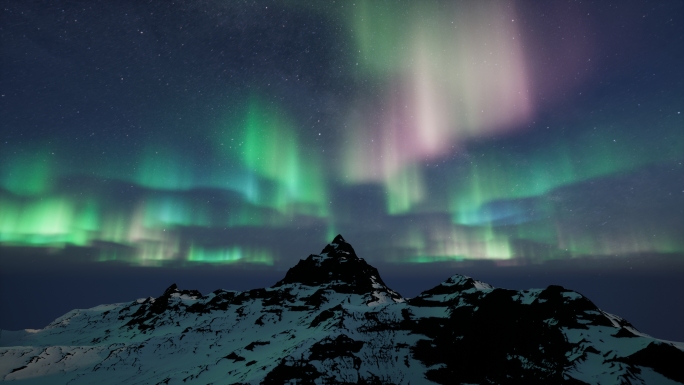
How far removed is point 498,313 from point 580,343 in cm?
3251

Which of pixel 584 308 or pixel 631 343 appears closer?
pixel 631 343

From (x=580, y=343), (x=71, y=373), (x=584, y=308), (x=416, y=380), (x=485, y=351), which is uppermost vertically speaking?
(x=584, y=308)

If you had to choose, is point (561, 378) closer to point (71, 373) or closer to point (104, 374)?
point (104, 374)

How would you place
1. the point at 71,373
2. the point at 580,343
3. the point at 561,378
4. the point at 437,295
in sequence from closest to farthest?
the point at 561,378 → the point at 580,343 → the point at 437,295 → the point at 71,373

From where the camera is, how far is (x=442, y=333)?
472 feet

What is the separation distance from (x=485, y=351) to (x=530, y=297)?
3218cm

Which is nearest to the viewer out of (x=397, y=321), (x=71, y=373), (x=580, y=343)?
(x=580, y=343)

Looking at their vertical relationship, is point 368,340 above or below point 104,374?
above

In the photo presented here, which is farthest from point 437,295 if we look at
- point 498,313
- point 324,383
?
point 324,383

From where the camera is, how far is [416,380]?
12006 centimetres

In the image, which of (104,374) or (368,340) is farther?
(104,374)

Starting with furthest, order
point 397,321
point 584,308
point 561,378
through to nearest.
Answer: point 397,321 < point 584,308 < point 561,378

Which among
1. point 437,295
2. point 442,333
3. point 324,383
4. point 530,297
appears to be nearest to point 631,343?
point 530,297

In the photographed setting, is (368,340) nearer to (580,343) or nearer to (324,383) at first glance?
(324,383)
